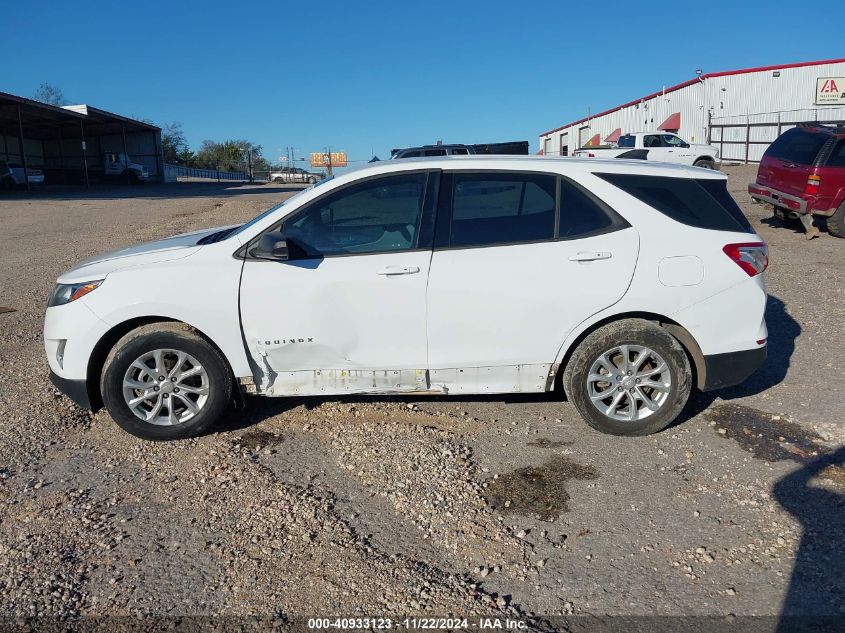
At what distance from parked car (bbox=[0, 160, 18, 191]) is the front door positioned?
36.0 meters

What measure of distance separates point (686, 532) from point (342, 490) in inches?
72.2

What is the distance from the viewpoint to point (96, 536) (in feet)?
11.4

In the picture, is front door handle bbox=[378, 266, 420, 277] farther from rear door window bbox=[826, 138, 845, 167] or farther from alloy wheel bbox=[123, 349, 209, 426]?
rear door window bbox=[826, 138, 845, 167]

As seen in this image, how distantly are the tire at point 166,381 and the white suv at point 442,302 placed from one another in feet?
0.04

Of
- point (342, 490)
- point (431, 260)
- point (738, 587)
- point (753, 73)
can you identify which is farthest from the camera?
point (753, 73)

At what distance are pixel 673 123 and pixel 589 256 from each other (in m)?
45.6

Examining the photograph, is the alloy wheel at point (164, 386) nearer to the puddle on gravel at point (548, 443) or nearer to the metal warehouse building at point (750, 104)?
the puddle on gravel at point (548, 443)

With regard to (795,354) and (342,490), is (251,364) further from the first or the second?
(795,354)

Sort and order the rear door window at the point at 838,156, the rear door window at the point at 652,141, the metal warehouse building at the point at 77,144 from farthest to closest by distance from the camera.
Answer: the metal warehouse building at the point at 77,144 < the rear door window at the point at 652,141 < the rear door window at the point at 838,156

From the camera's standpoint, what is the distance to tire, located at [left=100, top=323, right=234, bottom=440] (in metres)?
4.39

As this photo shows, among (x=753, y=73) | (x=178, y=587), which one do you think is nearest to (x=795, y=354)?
(x=178, y=587)

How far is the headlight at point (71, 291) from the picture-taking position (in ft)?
14.7

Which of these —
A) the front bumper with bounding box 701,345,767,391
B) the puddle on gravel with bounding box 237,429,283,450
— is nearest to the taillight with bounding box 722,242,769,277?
the front bumper with bounding box 701,345,767,391

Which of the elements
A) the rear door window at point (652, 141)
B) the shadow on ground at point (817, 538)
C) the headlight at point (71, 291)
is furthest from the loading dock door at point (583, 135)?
the headlight at point (71, 291)
